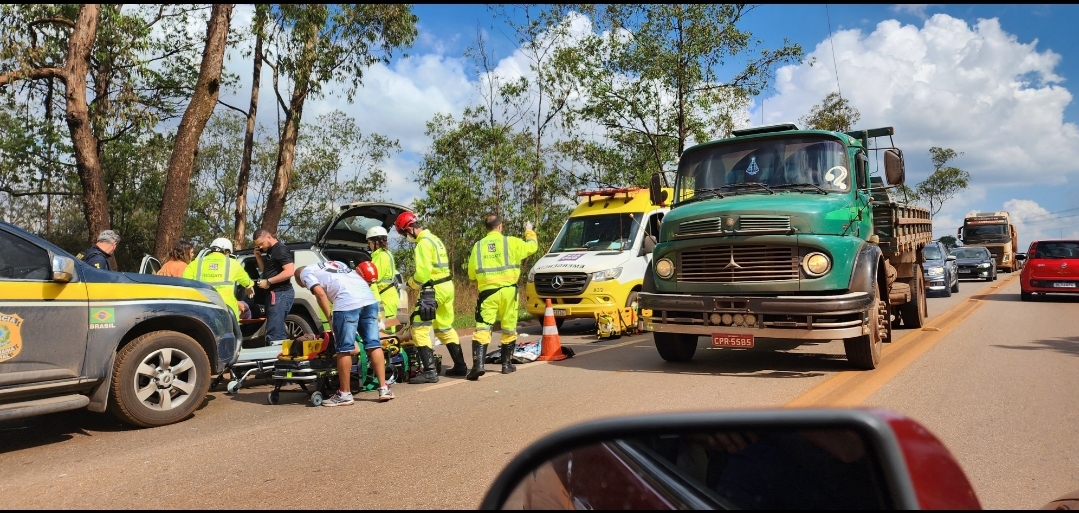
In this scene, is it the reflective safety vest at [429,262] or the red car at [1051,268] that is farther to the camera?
the red car at [1051,268]

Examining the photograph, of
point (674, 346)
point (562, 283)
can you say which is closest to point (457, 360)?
point (674, 346)

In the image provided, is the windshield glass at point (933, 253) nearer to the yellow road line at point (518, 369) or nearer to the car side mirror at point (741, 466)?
the yellow road line at point (518, 369)

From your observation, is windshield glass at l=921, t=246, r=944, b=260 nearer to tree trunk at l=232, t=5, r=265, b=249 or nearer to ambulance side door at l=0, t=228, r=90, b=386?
tree trunk at l=232, t=5, r=265, b=249

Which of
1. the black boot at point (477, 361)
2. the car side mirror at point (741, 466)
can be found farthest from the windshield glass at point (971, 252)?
the car side mirror at point (741, 466)

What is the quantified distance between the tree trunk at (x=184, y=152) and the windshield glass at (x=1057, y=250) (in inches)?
827

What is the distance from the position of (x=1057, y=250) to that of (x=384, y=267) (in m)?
19.2

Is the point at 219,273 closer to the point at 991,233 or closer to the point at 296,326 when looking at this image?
the point at 296,326

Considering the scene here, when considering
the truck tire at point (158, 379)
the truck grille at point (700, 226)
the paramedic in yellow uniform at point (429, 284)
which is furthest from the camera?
the paramedic in yellow uniform at point (429, 284)

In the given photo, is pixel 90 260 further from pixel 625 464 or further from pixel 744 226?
pixel 625 464

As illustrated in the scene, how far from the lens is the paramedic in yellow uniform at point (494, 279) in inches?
327

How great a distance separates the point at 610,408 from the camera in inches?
245

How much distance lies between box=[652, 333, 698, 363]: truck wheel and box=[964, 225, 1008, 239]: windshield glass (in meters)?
34.4

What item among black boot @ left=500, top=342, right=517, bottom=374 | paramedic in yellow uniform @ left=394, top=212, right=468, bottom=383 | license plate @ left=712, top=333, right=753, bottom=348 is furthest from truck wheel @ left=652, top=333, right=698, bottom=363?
paramedic in yellow uniform @ left=394, top=212, right=468, bottom=383

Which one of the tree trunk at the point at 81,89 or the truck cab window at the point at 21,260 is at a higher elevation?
the tree trunk at the point at 81,89
